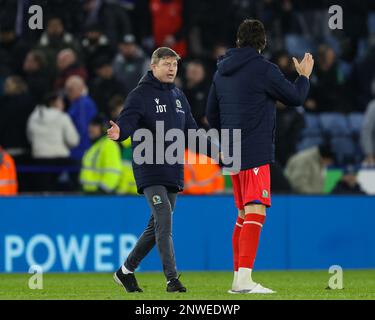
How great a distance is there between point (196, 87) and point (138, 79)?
1.59 metres

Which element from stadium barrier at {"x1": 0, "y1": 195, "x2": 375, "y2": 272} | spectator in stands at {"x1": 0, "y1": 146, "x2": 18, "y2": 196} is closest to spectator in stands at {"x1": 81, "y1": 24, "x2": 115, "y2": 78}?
spectator in stands at {"x1": 0, "y1": 146, "x2": 18, "y2": 196}

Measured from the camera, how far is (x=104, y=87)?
20.7m

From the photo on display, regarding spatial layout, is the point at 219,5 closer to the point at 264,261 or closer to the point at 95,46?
the point at 95,46

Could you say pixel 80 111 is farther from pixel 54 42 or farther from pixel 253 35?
pixel 253 35

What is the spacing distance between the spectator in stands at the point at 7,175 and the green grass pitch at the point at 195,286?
195cm

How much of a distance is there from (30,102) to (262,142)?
8.11m

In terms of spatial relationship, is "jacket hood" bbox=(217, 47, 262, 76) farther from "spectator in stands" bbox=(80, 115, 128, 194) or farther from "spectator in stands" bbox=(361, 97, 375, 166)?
"spectator in stands" bbox=(361, 97, 375, 166)

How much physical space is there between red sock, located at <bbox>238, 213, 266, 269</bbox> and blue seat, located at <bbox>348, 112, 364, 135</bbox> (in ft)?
32.7

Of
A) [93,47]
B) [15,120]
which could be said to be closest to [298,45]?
[93,47]

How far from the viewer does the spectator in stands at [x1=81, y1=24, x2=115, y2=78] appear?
21578 mm
